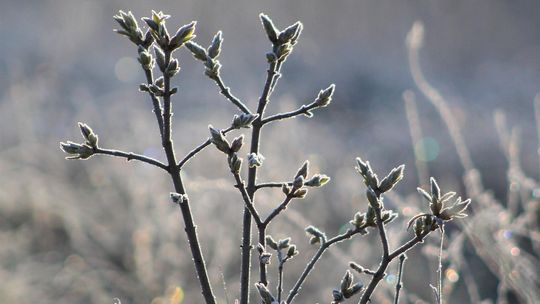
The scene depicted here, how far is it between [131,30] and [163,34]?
6cm

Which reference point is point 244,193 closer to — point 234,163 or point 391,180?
point 234,163

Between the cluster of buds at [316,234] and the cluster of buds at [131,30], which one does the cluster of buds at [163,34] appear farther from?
the cluster of buds at [316,234]

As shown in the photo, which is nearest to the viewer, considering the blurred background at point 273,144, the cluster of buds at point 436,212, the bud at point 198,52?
the cluster of buds at point 436,212

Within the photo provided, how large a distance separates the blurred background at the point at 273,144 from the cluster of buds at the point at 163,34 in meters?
0.28

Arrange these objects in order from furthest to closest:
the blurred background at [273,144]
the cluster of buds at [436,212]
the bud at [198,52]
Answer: the blurred background at [273,144]
the bud at [198,52]
the cluster of buds at [436,212]

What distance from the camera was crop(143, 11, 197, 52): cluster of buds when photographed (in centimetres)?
67

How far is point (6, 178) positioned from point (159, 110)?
12.1 feet

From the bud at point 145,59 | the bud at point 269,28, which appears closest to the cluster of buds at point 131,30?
the bud at point 145,59

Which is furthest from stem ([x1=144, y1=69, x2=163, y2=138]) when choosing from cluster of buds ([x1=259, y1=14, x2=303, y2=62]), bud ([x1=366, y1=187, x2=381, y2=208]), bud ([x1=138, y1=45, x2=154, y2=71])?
bud ([x1=366, y1=187, x2=381, y2=208])

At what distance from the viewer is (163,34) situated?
26.5 inches

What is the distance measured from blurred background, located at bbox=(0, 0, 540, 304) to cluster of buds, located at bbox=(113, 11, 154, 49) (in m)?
0.29

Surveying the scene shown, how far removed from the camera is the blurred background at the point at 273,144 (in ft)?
9.11

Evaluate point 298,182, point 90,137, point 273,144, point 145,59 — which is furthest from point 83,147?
point 273,144

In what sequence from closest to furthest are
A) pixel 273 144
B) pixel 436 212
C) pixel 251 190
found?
pixel 436 212 < pixel 251 190 < pixel 273 144
